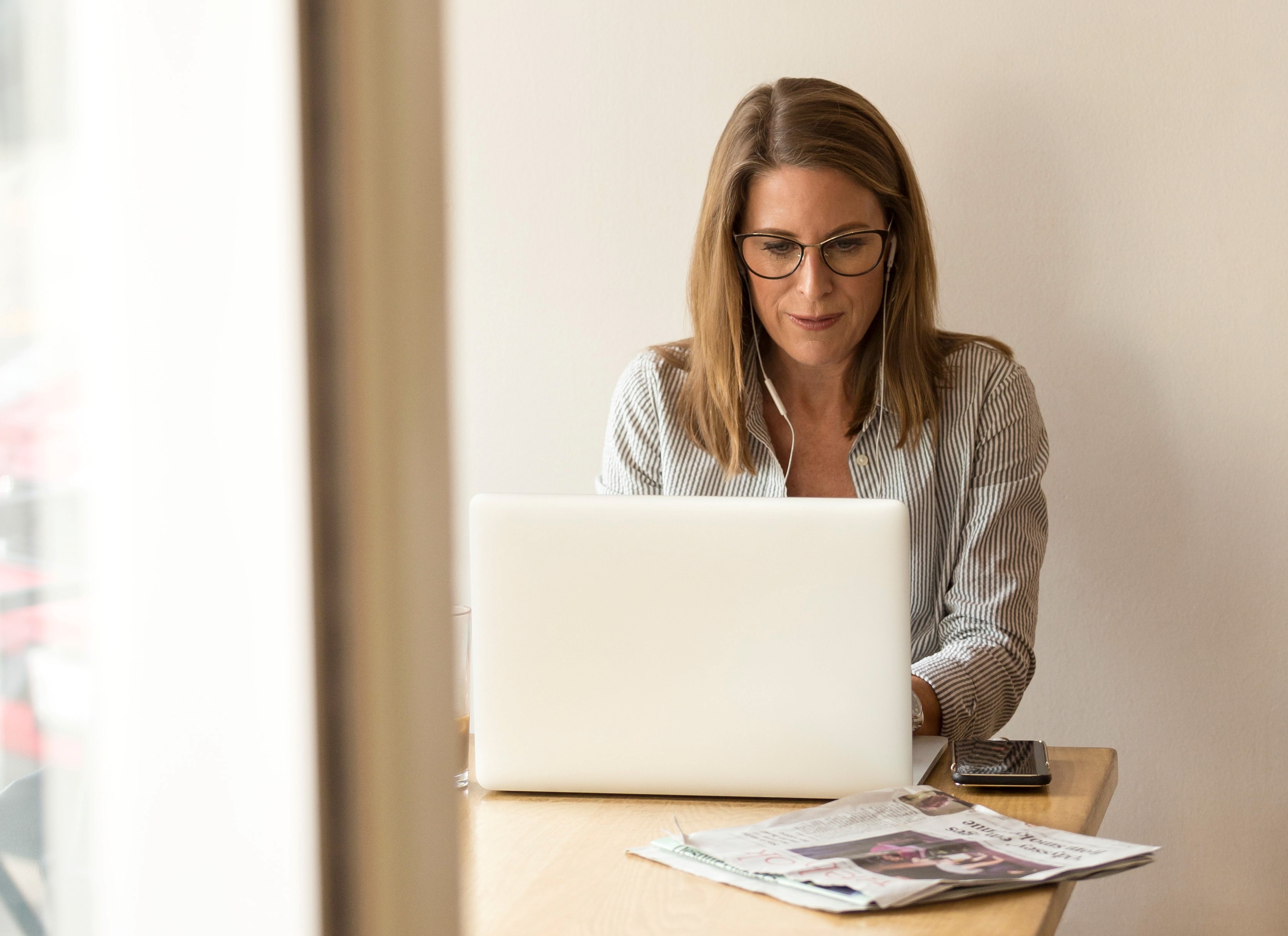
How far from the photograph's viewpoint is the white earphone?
5.46ft

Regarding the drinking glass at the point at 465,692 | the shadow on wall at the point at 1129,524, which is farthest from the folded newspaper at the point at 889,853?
the shadow on wall at the point at 1129,524

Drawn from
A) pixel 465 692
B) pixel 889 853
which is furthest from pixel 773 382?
pixel 889 853

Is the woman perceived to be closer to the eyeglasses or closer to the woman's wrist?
the eyeglasses

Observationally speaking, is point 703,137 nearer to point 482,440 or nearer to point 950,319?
point 950,319

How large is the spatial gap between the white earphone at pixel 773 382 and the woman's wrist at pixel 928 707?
0.44 metres

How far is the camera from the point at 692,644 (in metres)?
1.02

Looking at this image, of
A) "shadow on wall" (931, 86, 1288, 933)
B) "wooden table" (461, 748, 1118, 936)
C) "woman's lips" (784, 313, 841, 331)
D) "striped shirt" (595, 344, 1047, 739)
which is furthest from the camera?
"shadow on wall" (931, 86, 1288, 933)

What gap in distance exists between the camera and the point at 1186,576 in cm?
178

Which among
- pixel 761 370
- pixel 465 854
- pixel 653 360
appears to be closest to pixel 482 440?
pixel 653 360

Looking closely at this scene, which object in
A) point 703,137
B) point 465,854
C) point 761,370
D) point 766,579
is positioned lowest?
point 465,854

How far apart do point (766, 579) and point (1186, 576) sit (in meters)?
1.04

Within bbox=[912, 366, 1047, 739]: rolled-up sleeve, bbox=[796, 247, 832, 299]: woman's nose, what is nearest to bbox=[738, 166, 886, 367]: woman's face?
bbox=[796, 247, 832, 299]: woman's nose

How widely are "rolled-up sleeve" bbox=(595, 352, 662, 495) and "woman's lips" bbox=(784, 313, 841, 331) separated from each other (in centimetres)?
24

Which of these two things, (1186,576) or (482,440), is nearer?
(1186,576)
